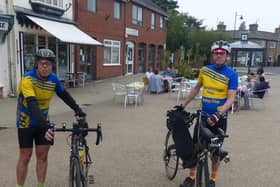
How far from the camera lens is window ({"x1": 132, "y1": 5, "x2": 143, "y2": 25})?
2178 centimetres

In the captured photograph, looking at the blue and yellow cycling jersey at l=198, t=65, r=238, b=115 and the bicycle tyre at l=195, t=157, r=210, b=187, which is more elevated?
the blue and yellow cycling jersey at l=198, t=65, r=238, b=115

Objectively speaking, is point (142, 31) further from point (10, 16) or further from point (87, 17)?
point (10, 16)

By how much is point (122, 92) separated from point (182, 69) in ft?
21.5

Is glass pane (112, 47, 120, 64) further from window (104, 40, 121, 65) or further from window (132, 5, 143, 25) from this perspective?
window (132, 5, 143, 25)

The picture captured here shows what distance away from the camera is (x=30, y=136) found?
9.99 ft

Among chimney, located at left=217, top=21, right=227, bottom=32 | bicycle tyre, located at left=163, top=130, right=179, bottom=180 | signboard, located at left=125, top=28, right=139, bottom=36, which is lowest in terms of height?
bicycle tyre, located at left=163, top=130, right=179, bottom=180

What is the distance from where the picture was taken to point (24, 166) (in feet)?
10.4

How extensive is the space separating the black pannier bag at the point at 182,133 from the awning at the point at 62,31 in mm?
8682

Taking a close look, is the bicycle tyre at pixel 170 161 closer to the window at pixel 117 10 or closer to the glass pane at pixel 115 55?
the glass pane at pixel 115 55

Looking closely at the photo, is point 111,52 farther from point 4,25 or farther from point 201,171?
point 201,171

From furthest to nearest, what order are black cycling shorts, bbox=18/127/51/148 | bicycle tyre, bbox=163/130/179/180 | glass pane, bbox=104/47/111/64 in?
glass pane, bbox=104/47/111/64, bicycle tyre, bbox=163/130/179/180, black cycling shorts, bbox=18/127/51/148

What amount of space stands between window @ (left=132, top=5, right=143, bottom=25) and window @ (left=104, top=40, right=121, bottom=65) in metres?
3.02

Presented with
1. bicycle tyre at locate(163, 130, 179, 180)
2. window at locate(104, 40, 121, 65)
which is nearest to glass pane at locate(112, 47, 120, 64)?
window at locate(104, 40, 121, 65)

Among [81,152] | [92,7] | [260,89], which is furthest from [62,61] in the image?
[81,152]
